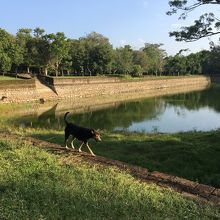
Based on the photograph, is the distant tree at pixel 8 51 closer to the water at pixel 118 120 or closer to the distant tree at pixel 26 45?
the distant tree at pixel 26 45

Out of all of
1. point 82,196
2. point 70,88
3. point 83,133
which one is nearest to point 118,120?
point 83,133

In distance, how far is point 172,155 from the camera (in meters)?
11.5

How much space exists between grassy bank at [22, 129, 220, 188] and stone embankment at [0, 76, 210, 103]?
83.6 ft

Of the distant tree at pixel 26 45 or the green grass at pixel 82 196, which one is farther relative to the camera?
the distant tree at pixel 26 45

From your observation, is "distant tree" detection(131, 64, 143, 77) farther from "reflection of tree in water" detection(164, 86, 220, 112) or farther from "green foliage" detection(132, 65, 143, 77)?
"reflection of tree in water" detection(164, 86, 220, 112)

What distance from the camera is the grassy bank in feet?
32.5

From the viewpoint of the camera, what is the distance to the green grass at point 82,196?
4.88 m

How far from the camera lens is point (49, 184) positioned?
596 centimetres

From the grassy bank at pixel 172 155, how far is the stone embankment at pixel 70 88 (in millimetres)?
25495

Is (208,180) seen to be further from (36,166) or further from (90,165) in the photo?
(36,166)

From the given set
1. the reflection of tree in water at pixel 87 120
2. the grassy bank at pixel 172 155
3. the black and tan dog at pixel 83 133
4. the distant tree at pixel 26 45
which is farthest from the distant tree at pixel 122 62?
the black and tan dog at pixel 83 133

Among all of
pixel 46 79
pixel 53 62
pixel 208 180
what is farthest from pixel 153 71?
pixel 208 180

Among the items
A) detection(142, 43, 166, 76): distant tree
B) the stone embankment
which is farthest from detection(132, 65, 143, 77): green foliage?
detection(142, 43, 166, 76): distant tree

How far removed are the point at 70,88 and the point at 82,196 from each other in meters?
41.7
